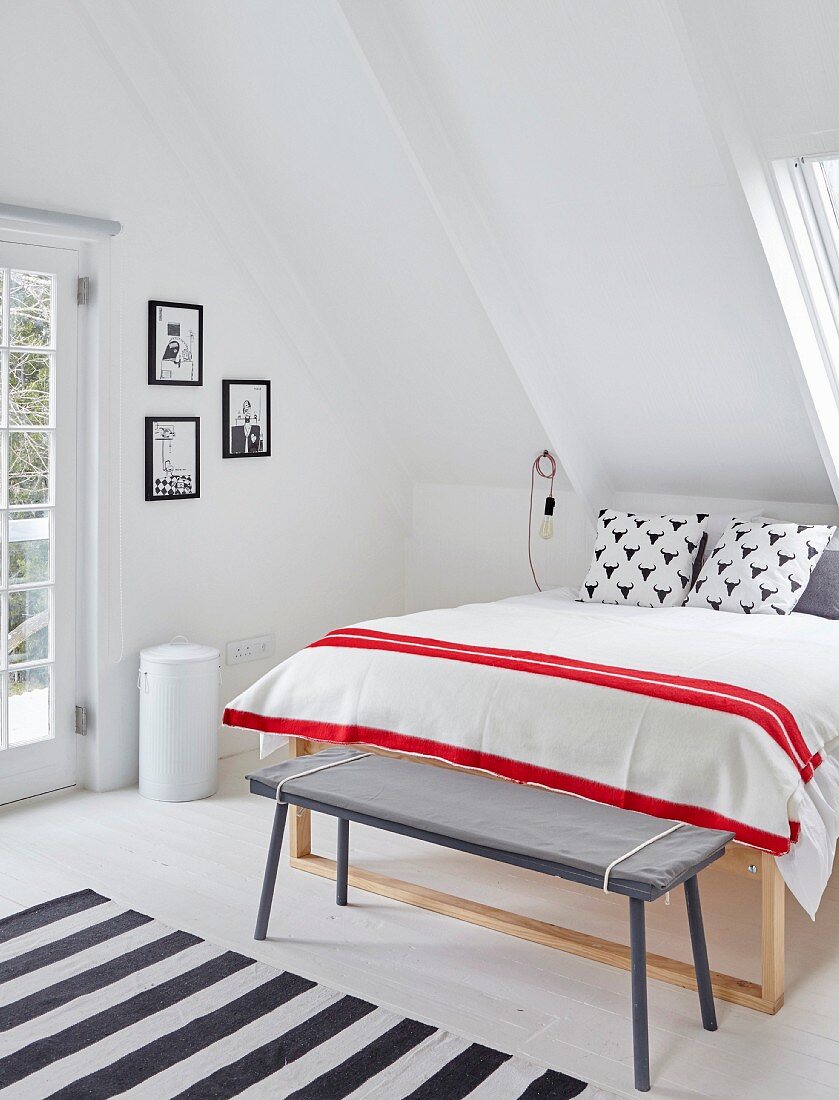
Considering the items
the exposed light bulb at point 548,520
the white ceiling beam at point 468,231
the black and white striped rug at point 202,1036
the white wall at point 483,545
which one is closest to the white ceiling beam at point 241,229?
the white wall at point 483,545

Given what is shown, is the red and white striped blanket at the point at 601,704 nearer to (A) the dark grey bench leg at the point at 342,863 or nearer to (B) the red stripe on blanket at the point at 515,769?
(B) the red stripe on blanket at the point at 515,769

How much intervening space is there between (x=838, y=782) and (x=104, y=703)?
2.37 metres

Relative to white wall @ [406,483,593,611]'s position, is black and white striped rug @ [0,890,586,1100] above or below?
below

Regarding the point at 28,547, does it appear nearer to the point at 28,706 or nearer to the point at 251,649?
the point at 28,706

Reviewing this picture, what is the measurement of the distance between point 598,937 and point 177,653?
175cm

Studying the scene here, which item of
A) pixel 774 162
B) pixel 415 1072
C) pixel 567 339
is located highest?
pixel 774 162

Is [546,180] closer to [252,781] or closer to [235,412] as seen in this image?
[235,412]

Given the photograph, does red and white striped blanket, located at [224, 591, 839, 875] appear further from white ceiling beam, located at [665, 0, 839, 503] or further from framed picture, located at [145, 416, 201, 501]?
framed picture, located at [145, 416, 201, 501]

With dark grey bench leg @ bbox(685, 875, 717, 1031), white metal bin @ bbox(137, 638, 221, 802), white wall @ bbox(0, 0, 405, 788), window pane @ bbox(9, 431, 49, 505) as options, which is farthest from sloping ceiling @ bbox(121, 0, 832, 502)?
dark grey bench leg @ bbox(685, 875, 717, 1031)

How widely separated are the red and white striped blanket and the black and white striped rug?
717 millimetres

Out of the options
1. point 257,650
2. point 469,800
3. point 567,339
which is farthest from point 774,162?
point 257,650

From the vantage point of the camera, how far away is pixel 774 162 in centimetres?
322

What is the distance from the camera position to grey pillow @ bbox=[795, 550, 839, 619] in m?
3.84

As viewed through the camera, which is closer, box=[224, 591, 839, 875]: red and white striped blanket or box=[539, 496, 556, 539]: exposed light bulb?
box=[224, 591, 839, 875]: red and white striped blanket
